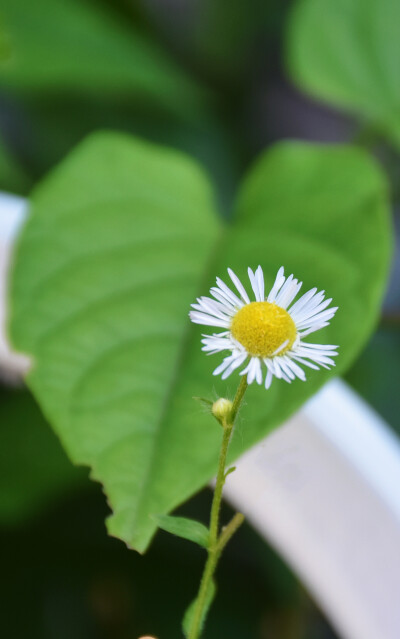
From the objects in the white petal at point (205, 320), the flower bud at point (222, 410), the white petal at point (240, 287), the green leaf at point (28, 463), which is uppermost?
the white petal at point (240, 287)

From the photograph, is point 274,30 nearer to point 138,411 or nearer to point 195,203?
point 195,203

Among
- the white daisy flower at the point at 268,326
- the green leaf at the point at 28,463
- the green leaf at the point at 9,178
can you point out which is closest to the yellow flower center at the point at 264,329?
the white daisy flower at the point at 268,326

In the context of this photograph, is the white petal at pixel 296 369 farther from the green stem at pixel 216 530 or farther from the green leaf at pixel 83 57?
the green leaf at pixel 83 57

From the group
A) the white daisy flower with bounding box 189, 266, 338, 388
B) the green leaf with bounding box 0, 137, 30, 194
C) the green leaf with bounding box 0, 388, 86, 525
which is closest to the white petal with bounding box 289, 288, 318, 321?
the white daisy flower with bounding box 189, 266, 338, 388

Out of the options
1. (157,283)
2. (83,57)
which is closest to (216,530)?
(157,283)

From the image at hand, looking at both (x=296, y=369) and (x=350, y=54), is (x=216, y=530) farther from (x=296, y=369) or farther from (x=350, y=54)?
(x=350, y=54)

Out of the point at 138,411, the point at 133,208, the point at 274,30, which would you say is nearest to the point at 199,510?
the point at 138,411

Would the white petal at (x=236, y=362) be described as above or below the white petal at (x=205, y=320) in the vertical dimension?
below

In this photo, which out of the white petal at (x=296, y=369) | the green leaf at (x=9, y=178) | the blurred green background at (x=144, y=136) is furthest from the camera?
the green leaf at (x=9, y=178)

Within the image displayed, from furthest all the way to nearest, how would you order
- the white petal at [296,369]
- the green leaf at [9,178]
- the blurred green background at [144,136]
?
the green leaf at [9,178]
the blurred green background at [144,136]
the white petal at [296,369]
